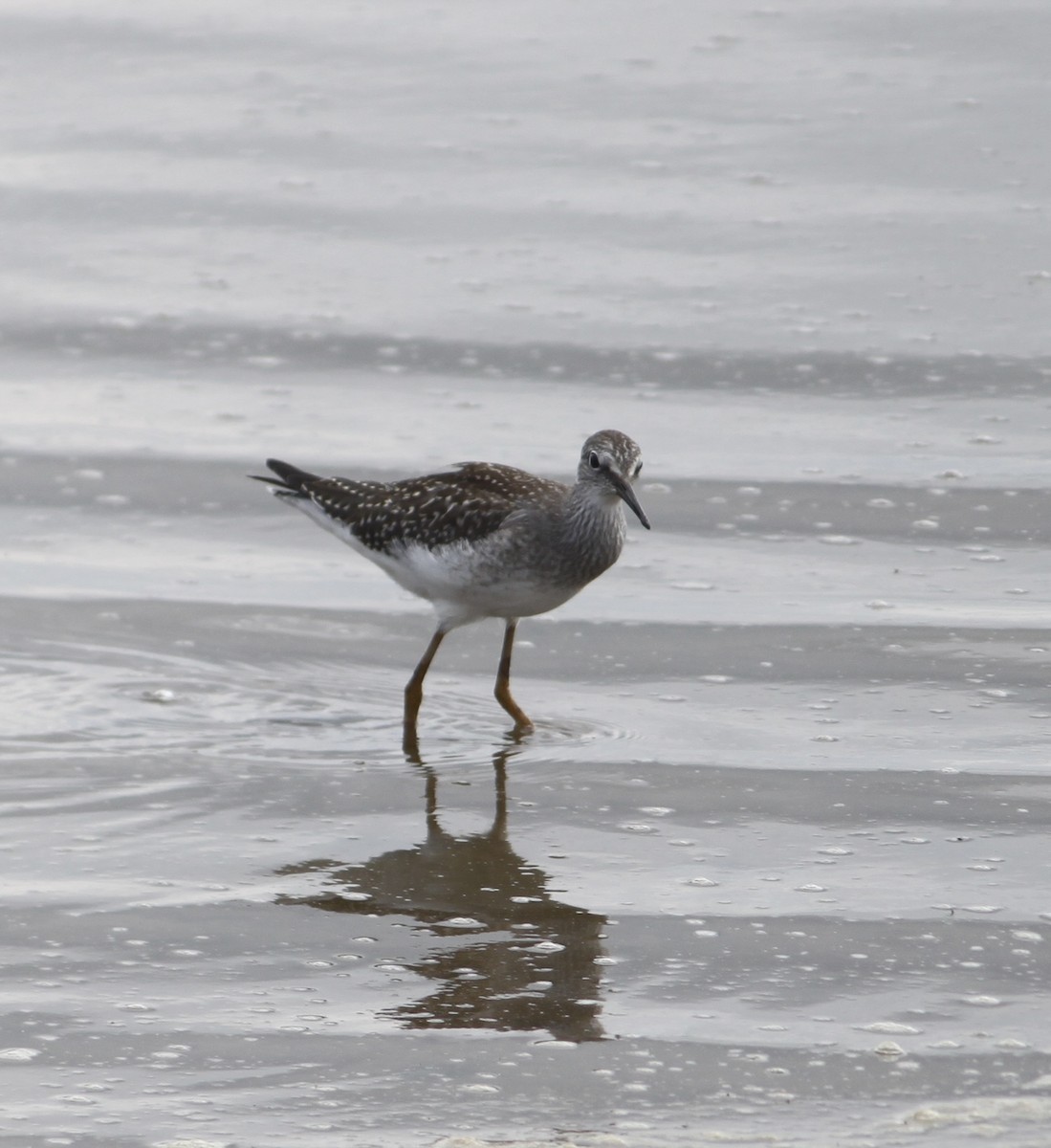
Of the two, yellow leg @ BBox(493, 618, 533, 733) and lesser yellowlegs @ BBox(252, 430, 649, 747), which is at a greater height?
lesser yellowlegs @ BBox(252, 430, 649, 747)

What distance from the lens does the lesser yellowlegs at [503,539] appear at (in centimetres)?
684

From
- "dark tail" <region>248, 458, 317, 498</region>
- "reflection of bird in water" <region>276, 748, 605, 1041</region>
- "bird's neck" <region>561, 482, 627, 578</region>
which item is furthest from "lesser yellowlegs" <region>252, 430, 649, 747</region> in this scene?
→ "reflection of bird in water" <region>276, 748, 605, 1041</region>

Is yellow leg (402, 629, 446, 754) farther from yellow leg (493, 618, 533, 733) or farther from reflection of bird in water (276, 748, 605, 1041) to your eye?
reflection of bird in water (276, 748, 605, 1041)

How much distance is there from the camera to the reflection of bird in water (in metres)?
4.66

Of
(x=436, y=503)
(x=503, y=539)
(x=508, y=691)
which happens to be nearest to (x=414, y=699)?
(x=508, y=691)

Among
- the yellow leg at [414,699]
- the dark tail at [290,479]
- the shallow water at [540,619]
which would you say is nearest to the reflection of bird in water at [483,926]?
the shallow water at [540,619]

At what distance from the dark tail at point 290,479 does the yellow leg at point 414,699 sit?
40.7 inches

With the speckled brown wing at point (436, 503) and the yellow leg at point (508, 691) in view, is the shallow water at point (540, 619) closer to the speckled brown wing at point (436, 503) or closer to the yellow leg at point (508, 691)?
the yellow leg at point (508, 691)

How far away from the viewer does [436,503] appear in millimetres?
A: 7195

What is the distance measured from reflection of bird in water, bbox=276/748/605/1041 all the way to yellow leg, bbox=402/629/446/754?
59 centimetres

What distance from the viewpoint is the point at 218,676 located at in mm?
7117

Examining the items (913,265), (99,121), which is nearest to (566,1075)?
(913,265)

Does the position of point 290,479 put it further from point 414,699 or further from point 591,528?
point 591,528

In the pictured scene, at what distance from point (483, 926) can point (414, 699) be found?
1.78 m
